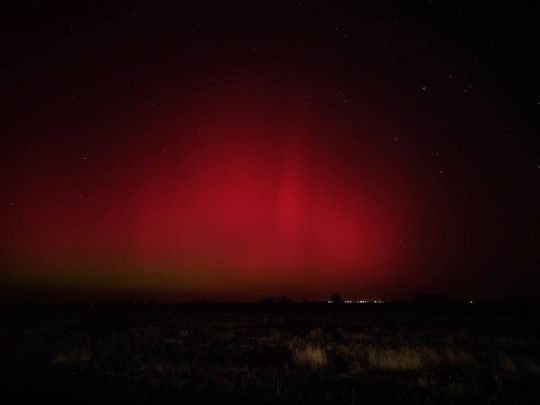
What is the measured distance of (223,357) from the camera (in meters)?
18.7

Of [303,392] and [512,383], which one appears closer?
[303,392]

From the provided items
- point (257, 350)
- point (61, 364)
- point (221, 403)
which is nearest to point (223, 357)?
point (257, 350)

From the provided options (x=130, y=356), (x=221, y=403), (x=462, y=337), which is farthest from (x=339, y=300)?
(x=221, y=403)

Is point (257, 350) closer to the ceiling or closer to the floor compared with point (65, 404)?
closer to the ceiling

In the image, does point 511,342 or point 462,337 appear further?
point 462,337

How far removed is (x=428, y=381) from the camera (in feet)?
39.4

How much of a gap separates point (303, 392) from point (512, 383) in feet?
17.2

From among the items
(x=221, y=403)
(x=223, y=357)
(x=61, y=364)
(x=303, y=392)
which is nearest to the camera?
(x=221, y=403)

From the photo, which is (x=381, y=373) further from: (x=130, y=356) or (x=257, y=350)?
(x=130, y=356)

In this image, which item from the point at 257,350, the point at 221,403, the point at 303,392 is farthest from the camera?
the point at 257,350

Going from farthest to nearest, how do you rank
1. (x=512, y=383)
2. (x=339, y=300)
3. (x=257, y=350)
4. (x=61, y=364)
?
(x=339, y=300) < (x=257, y=350) < (x=61, y=364) < (x=512, y=383)

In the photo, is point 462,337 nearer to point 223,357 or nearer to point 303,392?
point 223,357

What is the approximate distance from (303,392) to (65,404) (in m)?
5.15

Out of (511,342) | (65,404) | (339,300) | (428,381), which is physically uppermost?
(339,300)
